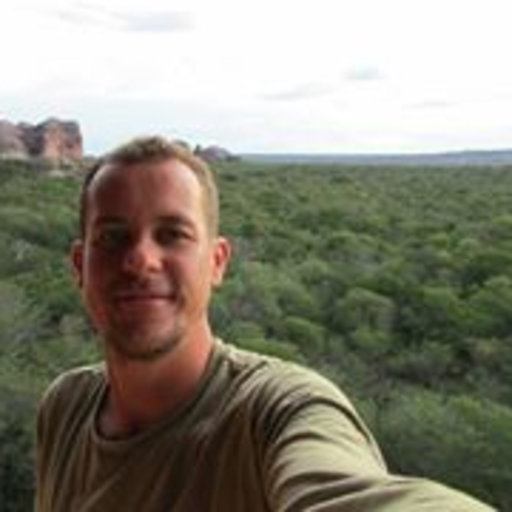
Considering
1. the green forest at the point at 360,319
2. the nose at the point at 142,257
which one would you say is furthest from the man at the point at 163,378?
the green forest at the point at 360,319

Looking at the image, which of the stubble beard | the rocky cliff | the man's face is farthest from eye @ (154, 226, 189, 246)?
the rocky cliff

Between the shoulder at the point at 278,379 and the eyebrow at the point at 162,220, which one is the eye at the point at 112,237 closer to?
the eyebrow at the point at 162,220

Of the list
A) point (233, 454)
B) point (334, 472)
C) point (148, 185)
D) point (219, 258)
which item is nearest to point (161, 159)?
point (148, 185)

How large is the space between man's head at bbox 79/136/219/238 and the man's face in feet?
0.04

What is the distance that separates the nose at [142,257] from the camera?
1643 mm

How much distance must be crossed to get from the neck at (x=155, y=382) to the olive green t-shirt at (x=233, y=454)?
2 cm

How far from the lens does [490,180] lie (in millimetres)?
59625

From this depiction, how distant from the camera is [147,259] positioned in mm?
1644

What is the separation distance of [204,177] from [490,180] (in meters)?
59.1

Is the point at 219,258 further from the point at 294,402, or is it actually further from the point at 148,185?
the point at 294,402

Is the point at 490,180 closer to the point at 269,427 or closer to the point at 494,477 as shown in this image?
the point at 494,477

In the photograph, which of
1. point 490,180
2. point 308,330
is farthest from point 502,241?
point 490,180

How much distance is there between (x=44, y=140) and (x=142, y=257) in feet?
216

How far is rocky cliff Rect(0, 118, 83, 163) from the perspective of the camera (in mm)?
64688
